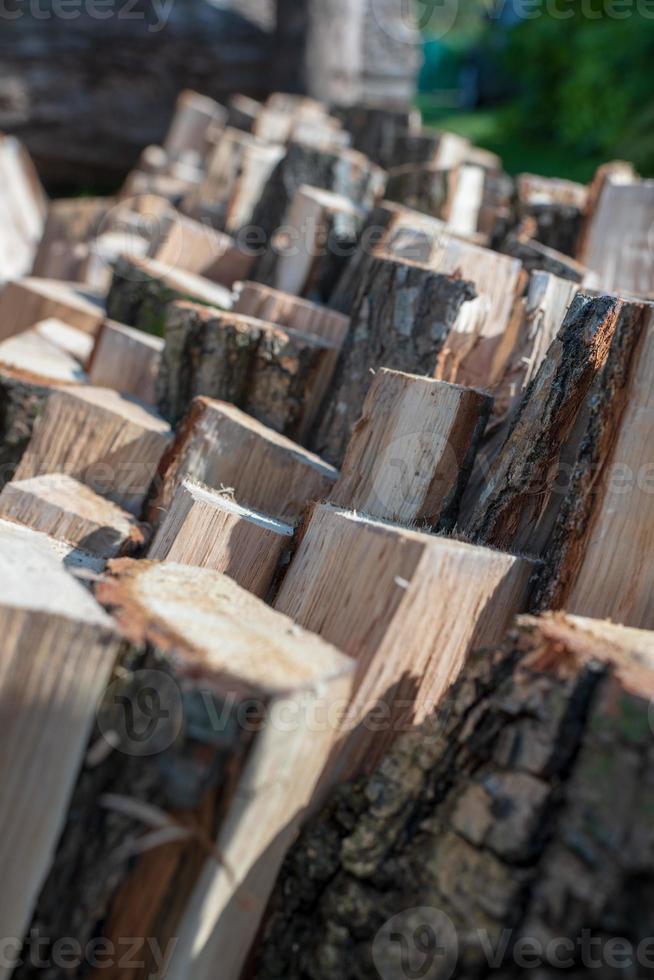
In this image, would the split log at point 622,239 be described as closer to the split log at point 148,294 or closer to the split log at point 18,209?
the split log at point 148,294

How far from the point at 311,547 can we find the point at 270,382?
0.89 m

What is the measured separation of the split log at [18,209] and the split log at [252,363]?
3.89 m

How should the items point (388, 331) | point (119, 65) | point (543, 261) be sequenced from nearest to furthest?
point (388, 331) → point (543, 261) → point (119, 65)

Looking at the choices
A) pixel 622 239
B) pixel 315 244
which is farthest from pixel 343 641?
pixel 622 239

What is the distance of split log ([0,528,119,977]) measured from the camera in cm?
182

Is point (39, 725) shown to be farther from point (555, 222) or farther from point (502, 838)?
point (555, 222)

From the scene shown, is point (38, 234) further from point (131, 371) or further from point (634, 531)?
point (634, 531)

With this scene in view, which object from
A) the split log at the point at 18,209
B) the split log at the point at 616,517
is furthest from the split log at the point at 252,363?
the split log at the point at 18,209

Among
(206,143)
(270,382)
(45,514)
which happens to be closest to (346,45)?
(206,143)

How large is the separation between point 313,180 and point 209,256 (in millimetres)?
517

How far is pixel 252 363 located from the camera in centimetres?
305

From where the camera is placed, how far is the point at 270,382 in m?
3.05

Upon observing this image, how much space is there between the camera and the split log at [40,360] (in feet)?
10.5

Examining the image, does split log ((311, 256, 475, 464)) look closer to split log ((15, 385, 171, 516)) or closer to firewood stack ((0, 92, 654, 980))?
firewood stack ((0, 92, 654, 980))
